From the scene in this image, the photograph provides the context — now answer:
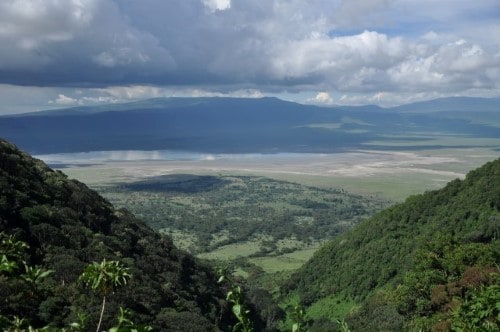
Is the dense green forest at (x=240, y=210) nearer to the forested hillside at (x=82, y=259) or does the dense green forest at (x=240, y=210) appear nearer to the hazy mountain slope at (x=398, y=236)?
the hazy mountain slope at (x=398, y=236)

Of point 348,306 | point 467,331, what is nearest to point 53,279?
point 467,331

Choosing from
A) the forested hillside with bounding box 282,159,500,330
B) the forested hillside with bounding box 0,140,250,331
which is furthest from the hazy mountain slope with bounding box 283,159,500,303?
the forested hillside with bounding box 0,140,250,331

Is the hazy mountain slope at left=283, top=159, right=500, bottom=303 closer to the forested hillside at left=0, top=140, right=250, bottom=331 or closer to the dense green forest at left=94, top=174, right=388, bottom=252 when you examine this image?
the forested hillside at left=0, top=140, right=250, bottom=331

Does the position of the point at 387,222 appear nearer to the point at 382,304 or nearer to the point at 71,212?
the point at 382,304

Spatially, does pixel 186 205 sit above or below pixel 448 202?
below

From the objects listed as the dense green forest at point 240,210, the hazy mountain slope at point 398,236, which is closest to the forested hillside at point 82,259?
the hazy mountain slope at point 398,236

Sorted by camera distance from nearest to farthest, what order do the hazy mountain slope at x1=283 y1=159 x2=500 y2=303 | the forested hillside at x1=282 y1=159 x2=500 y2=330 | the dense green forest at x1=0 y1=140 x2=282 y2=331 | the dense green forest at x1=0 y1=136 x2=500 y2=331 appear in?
the dense green forest at x1=0 y1=136 x2=500 y2=331
the dense green forest at x1=0 y1=140 x2=282 y2=331
the forested hillside at x1=282 y1=159 x2=500 y2=330
the hazy mountain slope at x1=283 y1=159 x2=500 y2=303

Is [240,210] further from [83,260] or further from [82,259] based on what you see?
[83,260]
